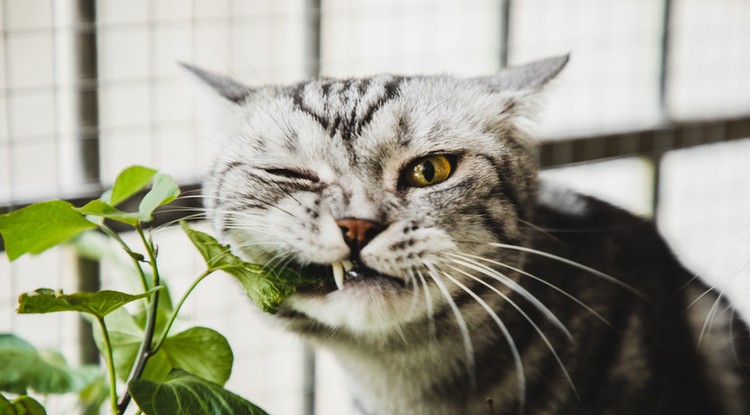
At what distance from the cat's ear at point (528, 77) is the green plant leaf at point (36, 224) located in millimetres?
625

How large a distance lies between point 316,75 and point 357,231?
50 centimetres

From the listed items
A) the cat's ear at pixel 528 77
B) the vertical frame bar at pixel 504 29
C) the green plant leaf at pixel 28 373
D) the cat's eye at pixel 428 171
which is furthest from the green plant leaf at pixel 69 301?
the vertical frame bar at pixel 504 29

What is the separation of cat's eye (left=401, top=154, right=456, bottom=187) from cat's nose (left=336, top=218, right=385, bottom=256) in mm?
126

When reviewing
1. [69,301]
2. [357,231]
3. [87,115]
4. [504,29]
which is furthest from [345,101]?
Result: [504,29]

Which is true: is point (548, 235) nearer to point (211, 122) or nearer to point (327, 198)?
point (327, 198)

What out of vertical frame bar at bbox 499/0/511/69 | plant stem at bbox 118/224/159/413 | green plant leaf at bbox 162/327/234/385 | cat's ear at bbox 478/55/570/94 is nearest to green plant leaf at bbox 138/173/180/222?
plant stem at bbox 118/224/159/413

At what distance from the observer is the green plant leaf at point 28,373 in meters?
0.84

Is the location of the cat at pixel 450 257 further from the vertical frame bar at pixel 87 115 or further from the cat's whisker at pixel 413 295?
the vertical frame bar at pixel 87 115

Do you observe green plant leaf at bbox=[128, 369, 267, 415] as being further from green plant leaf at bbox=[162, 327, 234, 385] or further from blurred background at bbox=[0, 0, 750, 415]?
blurred background at bbox=[0, 0, 750, 415]

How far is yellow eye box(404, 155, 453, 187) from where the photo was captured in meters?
0.98

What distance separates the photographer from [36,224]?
783 millimetres

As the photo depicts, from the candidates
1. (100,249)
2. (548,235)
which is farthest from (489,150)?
(100,249)

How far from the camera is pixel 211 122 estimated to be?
1157mm

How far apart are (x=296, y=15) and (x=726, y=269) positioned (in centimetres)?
107
